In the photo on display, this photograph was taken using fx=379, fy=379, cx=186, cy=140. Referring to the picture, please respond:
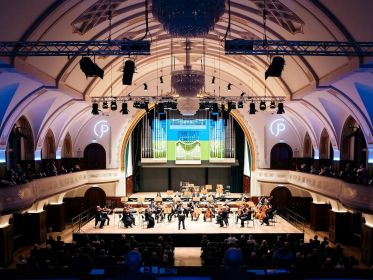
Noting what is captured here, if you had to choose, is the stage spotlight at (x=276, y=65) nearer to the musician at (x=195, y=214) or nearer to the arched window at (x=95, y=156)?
the musician at (x=195, y=214)

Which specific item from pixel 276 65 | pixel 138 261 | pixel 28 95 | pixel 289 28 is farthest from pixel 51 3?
pixel 138 261

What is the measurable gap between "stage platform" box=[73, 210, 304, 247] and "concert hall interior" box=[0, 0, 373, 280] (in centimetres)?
7

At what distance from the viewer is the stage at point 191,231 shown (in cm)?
1720

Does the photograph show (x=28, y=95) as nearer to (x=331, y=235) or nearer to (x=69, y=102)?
(x=69, y=102)

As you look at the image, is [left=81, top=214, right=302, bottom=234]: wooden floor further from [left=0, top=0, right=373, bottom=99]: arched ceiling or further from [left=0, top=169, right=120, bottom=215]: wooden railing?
[left=0, top=0, right=373, bottom=99]: arched ceiling

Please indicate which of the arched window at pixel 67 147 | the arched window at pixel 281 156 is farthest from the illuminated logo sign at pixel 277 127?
the arched window at pixel 67 147

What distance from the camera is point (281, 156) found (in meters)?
25.5

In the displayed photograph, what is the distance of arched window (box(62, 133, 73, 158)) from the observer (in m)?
25.0

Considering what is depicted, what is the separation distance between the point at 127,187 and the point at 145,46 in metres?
17.8

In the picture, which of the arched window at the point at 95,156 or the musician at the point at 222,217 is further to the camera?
the arched window at the point at 95,156

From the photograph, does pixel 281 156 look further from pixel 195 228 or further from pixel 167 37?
pixel 167 37

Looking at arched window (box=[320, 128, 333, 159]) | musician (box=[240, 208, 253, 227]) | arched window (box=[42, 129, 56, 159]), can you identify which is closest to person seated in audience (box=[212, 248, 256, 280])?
musician (box=[240, 208, 253, 227])

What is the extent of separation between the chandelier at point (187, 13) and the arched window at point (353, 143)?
1471cm

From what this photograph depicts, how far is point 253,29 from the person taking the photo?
15344 millimetres
